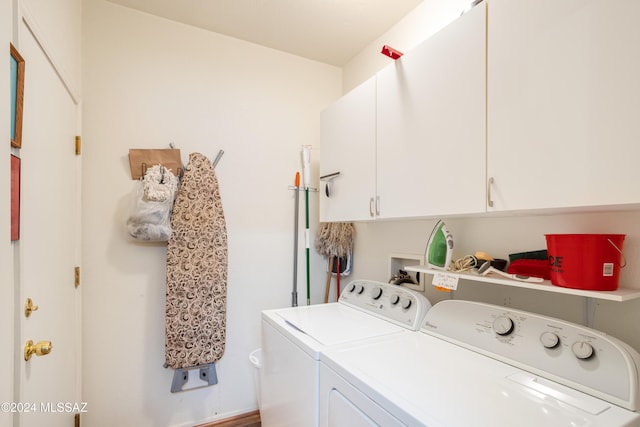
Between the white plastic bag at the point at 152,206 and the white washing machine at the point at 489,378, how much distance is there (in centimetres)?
126

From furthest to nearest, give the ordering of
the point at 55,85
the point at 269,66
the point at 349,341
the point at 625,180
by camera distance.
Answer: the point at 269,66 < the point at 55,85 < the point at 349,341 < the point at 625,180

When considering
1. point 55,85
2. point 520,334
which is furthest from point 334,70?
point 520,334

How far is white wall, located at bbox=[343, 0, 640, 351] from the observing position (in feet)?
3.28

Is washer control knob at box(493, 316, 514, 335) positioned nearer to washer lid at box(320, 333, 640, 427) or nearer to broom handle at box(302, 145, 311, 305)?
washer lid at box(320, 333, 640, 427)

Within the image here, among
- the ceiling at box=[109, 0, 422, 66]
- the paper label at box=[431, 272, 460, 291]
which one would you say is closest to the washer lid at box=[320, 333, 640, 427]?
the paper label at box=[431, 272, 460, 291]

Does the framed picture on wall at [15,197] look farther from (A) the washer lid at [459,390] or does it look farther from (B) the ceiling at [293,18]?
(B) the ceiling at [293,18]

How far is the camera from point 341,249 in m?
2.34

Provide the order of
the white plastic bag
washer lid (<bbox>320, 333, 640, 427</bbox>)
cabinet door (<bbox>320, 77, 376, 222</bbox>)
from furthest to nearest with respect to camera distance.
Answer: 1. the white plastic bag
2. cabinet door (<bbox>320, 77, 376, 222</bbox>)
3. washer lid (<bbox>320, 333, 640, 427</bbox>)

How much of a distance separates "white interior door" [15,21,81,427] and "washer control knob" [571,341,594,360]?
5.64 ft

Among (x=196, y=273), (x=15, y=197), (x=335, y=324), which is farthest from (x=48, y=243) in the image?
(x=335, y=324)

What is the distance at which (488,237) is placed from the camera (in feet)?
4.66

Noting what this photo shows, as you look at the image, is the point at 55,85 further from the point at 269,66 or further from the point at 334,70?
the point at 334,70

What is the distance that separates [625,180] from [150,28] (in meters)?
2.47

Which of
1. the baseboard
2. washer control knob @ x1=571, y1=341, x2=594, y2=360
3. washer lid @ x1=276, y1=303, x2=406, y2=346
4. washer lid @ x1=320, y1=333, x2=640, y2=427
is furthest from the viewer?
the baseboard
